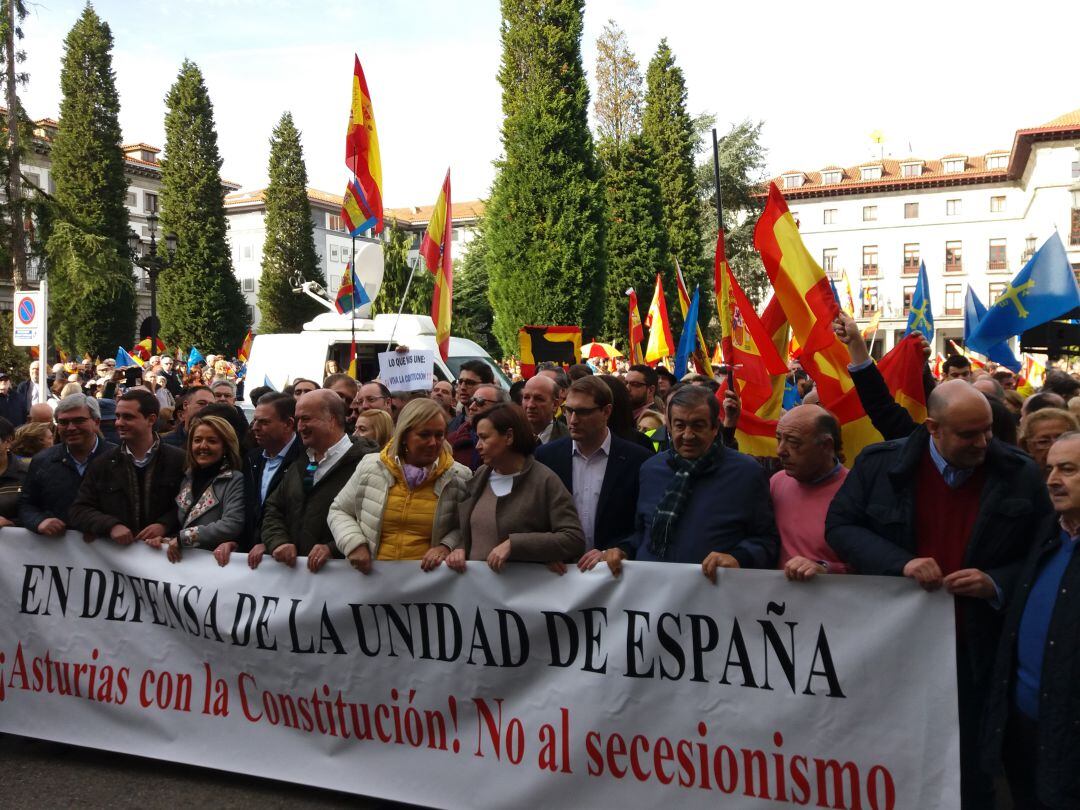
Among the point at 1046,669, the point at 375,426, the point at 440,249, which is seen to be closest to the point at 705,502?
the point at 1046,669

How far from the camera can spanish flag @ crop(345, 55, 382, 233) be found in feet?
37.3

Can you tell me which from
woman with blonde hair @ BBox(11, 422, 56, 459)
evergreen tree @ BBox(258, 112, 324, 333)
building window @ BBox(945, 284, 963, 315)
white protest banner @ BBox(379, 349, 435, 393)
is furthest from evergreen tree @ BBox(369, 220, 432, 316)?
building window @ BBox(945, 284, 963, 315)

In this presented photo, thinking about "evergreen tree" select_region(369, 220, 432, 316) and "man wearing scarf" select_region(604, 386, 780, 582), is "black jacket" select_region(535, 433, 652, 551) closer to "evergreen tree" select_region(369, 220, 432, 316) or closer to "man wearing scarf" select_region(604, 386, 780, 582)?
"man wearing scarf" select_region(604, 386, 780, 582)

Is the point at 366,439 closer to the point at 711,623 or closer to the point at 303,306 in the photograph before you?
the point at 711,623

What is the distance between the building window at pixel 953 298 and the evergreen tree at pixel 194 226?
48.3 meters

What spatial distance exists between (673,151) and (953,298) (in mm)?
37618

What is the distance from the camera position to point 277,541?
Answer: 4.76 metres

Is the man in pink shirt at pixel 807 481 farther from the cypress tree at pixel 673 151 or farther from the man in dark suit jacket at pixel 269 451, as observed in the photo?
the cypress tree at pixel 673 151

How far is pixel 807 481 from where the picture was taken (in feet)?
13.5

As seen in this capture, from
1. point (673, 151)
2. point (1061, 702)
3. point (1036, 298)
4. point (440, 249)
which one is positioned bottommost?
point (1061, 702)

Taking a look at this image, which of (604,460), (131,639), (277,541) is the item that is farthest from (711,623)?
(131,639)

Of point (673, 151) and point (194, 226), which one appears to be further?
point (194, 226)

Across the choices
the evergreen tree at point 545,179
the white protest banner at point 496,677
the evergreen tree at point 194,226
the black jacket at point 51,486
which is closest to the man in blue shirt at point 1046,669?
the white protest banner at point 496,677

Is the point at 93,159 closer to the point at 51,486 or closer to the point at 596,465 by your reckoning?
the point at 51,486
